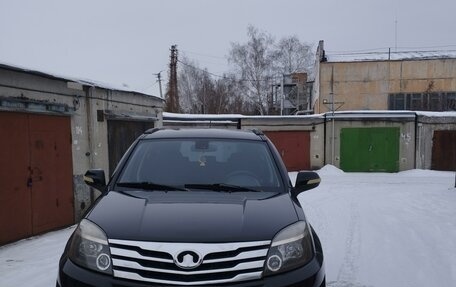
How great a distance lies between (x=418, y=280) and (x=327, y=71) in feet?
111

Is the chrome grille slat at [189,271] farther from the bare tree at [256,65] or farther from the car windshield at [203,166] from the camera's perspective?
the bare tree at [256,65]

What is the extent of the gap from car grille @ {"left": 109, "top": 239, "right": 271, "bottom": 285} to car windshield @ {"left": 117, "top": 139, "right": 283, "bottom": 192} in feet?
3.28

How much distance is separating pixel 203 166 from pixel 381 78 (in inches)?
1432

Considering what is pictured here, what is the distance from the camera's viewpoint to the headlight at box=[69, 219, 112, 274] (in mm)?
2701

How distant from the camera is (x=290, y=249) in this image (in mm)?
2812

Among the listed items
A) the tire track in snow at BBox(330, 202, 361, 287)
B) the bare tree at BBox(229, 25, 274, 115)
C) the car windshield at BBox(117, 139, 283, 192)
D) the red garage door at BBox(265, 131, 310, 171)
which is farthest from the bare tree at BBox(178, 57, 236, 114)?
the car windshield at BBox(117, 139, 283, 192)

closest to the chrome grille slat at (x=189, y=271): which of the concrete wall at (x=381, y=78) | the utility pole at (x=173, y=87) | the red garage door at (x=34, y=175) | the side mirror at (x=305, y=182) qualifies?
the side mirror at (x=305, y=182)

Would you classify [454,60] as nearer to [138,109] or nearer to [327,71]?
[327,71]

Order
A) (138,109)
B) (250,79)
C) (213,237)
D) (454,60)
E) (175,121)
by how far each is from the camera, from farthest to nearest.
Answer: (250,79) → (454,60) → (175,121) → (138,109) → (213,237)

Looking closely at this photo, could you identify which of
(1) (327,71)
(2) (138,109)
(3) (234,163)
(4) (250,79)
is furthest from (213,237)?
(4) (250,79)

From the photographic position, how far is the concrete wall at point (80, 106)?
7.13 meters

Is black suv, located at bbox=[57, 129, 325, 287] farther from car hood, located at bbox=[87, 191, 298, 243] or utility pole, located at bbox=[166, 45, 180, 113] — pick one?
utility pole, located at bbox=[166, 45, 180, 113]

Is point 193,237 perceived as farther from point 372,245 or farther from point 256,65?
point 256,65

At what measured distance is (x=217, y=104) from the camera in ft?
181
